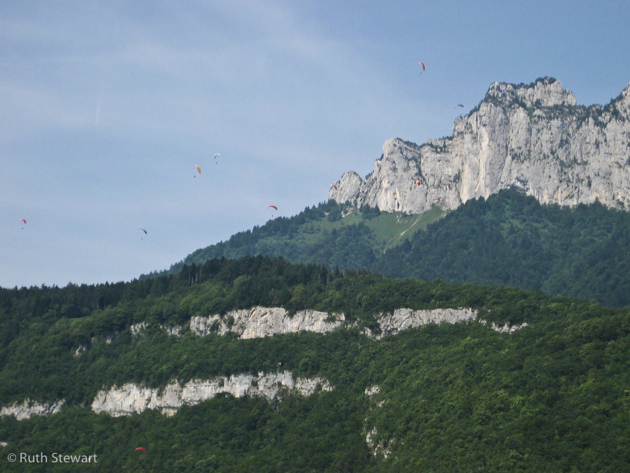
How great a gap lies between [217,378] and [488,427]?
171 ft

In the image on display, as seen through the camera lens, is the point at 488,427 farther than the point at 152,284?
No

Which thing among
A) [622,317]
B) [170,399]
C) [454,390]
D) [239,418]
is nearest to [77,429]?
[170,399]

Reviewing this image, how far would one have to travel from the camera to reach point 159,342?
5709 inches

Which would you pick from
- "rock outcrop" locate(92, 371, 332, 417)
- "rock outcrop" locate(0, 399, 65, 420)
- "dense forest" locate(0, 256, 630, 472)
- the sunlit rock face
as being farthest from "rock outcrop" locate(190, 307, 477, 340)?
"rock outcrop" locate(0, 399, 65, 420)

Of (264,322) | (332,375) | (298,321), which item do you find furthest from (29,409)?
(332,375)

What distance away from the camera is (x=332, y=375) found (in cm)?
12506

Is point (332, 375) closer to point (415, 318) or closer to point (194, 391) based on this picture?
point (415, 318)

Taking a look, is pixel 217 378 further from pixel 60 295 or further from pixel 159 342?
pixel 60 295

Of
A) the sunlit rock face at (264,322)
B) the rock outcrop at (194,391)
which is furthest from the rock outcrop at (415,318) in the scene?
the rock outcrop at (194,391)

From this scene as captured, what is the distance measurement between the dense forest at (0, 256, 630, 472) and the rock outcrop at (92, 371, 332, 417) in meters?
1.36

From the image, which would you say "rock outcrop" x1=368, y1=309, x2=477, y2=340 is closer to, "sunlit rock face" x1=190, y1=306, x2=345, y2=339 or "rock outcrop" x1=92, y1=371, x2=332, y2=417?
"sunlit rock face" x1=190, y1=306, x2=345, y2=339

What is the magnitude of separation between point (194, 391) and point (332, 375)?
22030 mm

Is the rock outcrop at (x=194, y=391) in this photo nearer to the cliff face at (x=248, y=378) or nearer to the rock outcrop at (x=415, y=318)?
the cliff face at (x=248, y=378)

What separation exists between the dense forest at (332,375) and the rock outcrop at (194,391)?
53.7 inches
